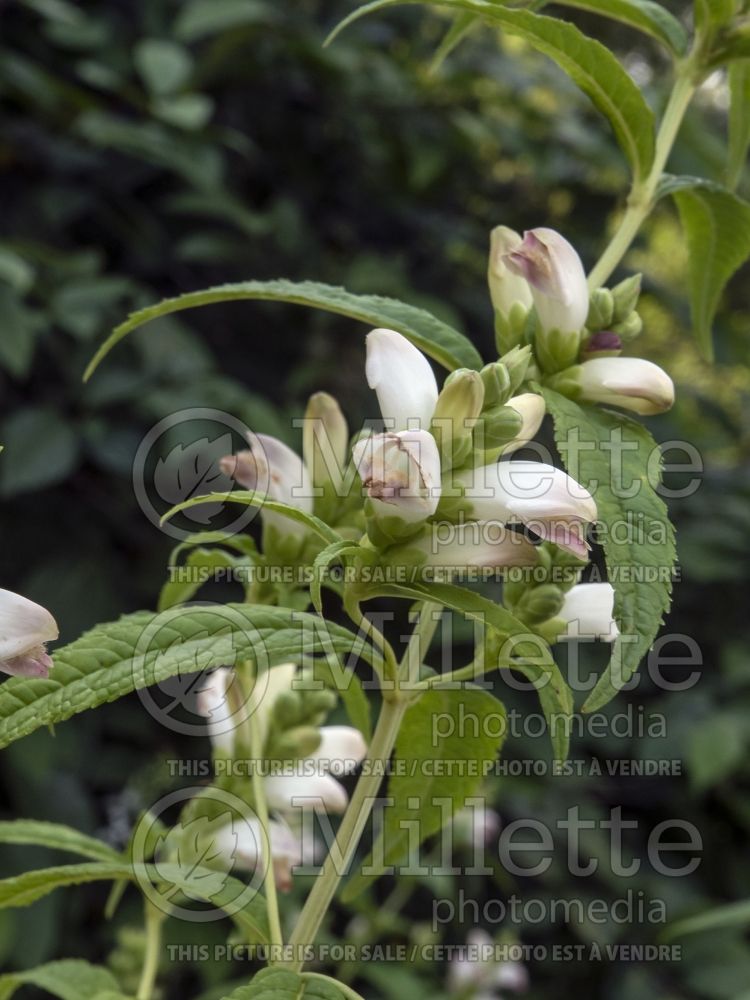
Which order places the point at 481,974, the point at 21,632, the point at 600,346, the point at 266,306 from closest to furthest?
the point at 21,632 < the point at 600,346 < the point at 481,974 < the point at 266,306

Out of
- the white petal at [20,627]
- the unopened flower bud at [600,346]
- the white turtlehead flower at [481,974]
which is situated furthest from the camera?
the white turtlehead flower at [481,974]

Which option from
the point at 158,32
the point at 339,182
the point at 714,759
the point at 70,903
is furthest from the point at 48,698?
the point at 339,182

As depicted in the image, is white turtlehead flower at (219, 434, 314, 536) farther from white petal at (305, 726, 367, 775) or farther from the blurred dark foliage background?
the blurred dark foliage background

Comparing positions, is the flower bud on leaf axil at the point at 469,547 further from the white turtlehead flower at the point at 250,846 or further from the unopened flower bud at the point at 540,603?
the white turtlehead flower at the point at 250,846

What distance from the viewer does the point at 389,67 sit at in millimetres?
1449

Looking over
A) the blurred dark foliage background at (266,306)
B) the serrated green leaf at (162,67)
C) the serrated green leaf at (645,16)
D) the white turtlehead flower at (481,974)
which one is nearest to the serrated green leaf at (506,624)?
the serrated green leaf at (645,16)

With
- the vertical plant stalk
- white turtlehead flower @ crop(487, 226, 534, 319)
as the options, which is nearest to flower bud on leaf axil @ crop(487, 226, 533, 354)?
white turtlehead flower @ crop(487, 226, 534, 319)

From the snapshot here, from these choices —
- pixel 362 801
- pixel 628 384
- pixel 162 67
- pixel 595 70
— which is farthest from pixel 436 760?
pixel 162 67

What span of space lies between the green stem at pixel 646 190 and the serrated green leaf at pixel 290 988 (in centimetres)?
24

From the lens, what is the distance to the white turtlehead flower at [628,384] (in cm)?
34

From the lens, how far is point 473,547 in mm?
313

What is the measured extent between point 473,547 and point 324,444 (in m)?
0.09

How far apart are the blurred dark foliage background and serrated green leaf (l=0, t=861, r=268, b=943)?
Answer: 64 cm

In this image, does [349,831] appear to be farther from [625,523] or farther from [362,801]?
[625,523]
